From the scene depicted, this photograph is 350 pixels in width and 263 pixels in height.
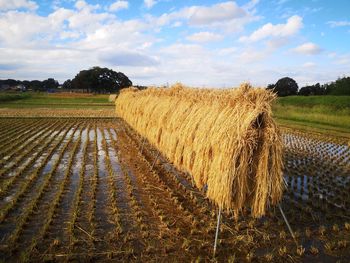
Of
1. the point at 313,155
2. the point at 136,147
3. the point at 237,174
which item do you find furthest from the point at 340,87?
the point at 237,174

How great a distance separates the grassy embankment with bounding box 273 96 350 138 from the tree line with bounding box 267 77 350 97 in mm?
4741

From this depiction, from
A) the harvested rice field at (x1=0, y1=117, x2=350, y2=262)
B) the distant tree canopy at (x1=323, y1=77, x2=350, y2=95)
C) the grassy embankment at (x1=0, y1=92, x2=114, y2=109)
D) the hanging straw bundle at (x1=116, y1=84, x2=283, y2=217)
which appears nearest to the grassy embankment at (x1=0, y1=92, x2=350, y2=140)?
the distant tree canopy at (x1=323, y1=77, x2=350, y2=95)

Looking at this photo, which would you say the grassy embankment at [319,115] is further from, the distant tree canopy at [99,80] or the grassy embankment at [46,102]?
the distant tree canopy at [99,80]

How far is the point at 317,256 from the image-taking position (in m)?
4.81

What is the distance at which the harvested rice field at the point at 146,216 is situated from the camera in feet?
15.9

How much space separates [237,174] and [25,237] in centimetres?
394

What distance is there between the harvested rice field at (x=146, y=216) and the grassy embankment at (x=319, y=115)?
11672 millimetres

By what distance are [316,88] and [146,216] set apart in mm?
52567

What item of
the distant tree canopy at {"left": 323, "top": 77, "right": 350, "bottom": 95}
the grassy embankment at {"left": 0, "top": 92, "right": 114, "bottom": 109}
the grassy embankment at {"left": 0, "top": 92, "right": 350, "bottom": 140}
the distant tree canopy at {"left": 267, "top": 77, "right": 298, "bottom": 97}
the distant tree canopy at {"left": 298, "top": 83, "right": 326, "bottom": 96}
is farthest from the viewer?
the distant tree canopy at {"left": 267, "top": 77, "right": 298, "bottom": 97}

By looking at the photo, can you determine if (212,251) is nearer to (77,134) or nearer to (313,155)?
(313,155)

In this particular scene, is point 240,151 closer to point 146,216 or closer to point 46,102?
point 146,216

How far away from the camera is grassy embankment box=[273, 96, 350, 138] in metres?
21.6

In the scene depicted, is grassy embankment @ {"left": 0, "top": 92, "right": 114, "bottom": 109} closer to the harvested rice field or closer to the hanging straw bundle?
the harvested rice field

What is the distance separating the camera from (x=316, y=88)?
5106cm
